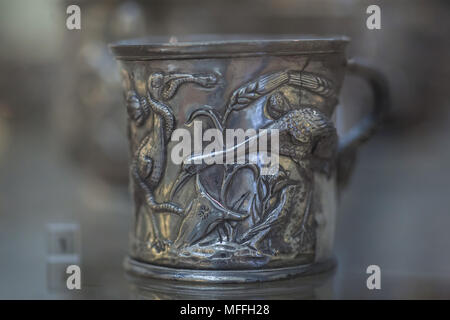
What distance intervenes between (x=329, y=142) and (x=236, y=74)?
15cm

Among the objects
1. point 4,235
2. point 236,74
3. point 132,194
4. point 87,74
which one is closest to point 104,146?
point 87,74

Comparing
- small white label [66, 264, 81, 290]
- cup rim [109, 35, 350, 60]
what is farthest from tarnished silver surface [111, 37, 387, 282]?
small white label [66, 264, 81, 290]

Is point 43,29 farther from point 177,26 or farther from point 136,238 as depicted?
point 136,238

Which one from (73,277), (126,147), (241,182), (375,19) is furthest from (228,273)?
(126,147)

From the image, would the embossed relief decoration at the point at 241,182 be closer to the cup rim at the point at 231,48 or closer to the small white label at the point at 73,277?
the cup rim at the point at 231,48

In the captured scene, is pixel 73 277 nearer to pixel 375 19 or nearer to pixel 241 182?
pixel 241 182

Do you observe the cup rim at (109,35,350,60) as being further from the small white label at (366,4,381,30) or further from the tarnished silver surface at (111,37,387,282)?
the small white label at (366,4,381,30)

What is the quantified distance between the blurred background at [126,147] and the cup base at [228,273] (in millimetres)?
19

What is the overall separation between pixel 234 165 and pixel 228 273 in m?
0.13

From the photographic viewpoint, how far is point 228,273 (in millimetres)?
1208

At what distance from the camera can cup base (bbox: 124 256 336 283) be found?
121 centimetres

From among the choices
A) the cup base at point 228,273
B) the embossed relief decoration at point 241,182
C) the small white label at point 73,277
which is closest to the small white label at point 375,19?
the embossed relief decoration at point 241,182

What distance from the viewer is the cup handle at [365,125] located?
1.35 meters

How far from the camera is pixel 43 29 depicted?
3.29 m
